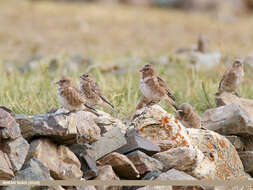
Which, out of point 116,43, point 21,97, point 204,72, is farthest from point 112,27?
point 21,97

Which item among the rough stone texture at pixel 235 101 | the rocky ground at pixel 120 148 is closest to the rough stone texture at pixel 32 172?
the rocky ground at pixel 120 148

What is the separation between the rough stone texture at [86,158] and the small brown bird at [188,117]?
132 cm

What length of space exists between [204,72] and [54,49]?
4292 mm

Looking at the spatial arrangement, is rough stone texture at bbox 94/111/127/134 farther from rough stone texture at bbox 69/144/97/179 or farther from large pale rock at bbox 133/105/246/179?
rough stone texture at bbox 69/144/97/179

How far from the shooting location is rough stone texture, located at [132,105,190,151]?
17.2ft

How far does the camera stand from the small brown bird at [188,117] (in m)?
5.76

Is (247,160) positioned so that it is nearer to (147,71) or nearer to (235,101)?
(235,101)

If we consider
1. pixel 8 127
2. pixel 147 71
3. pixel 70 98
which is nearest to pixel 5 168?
pixel 8 127

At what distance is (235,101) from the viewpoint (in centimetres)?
650

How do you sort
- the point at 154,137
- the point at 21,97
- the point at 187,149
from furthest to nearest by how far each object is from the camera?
1. the point at 21,97
2. the point at 154,137
3. the point at 187,149

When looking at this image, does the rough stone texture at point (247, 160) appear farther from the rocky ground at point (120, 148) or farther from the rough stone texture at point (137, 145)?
the rough stone texture at point (137, 145)

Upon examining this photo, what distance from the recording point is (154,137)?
5285 millimetres

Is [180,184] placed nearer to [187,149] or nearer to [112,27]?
[187,149]

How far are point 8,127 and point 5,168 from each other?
35 cm
